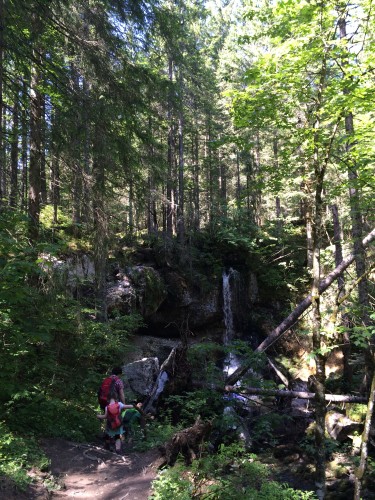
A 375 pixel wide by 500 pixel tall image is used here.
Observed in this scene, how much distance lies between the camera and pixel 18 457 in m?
4.68

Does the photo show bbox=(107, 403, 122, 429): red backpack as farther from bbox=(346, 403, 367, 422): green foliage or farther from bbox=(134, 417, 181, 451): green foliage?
bbox=(346, 403, 367, 422): green foliage

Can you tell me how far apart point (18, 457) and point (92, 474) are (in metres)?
1.11

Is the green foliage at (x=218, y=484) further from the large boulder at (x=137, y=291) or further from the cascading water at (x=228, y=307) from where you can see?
the cascading water at (x=228, y=307)

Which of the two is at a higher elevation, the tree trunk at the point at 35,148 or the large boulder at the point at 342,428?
the tree trunk at the point at 35,148

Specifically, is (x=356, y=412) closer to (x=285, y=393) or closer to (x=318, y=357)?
(x=285, y=393)

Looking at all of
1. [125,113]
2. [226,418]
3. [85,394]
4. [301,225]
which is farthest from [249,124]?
[301,225]

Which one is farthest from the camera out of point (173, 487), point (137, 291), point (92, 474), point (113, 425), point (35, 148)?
point (137, 291)

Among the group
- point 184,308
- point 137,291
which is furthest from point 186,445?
point 184,308

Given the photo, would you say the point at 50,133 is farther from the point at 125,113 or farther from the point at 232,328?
the point at 232,328

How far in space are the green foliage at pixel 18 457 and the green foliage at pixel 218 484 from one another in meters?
1.54

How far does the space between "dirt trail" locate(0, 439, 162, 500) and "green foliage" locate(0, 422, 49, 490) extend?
167 mm

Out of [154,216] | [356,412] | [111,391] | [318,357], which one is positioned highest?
[154,216]

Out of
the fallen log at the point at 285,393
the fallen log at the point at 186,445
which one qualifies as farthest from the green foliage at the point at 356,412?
the fallen log at the point at 186,445

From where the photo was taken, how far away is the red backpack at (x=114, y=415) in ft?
20.9
